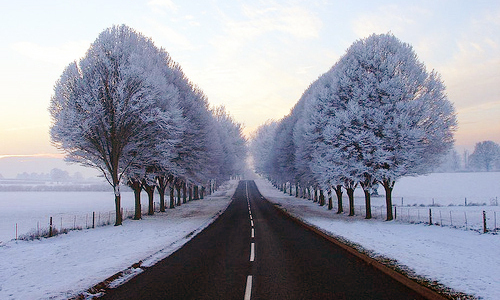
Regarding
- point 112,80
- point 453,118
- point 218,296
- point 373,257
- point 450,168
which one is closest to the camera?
point 218,296

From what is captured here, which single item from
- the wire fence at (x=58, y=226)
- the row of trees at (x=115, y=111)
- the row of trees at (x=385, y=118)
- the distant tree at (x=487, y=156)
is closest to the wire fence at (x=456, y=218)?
the row of trees at (x=385, y=118)

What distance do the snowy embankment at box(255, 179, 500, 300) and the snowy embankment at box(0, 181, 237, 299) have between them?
836cm

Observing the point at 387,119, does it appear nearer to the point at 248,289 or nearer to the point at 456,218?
the point at 456,218

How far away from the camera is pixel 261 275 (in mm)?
9453

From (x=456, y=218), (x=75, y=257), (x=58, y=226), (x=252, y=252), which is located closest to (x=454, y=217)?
(x=456, y=218)

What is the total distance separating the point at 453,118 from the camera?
79.0 ft

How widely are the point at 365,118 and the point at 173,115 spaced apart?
13887mm

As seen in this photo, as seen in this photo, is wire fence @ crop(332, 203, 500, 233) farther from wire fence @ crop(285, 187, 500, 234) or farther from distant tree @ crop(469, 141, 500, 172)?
distant tree @ crop(469, 141, 500, 172)

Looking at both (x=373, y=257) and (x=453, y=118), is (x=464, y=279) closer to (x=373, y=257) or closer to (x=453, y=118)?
(x=373, y=257)

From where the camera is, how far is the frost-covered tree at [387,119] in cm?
2353

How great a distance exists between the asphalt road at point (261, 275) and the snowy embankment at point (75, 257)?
1075mm

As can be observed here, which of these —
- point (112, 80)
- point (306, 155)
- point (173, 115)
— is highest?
point (112, 80)

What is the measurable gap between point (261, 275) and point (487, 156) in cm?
16416

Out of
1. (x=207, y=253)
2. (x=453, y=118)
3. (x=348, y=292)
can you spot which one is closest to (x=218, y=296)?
(x=348, y=292)
